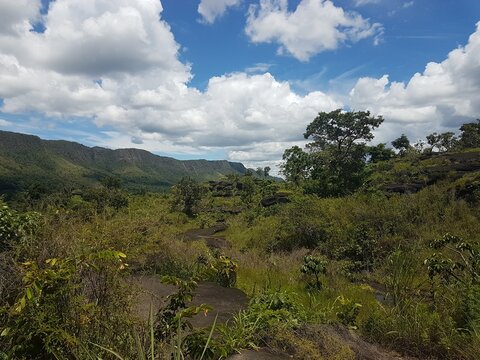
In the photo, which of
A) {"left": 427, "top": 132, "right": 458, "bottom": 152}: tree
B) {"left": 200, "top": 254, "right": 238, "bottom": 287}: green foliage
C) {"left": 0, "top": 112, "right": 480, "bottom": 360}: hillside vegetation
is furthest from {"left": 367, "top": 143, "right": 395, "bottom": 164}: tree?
{"left": 200, "top": 254, "right": 238, "bottom": 287}: green foliage

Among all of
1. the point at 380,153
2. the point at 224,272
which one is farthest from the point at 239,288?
the point at 380,153

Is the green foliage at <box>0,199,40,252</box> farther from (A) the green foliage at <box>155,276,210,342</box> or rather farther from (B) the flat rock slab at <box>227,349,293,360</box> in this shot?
(B) the flat rock slab at <box>227,349,293,360</box>

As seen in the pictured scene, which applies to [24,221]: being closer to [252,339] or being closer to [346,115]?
[252,339]

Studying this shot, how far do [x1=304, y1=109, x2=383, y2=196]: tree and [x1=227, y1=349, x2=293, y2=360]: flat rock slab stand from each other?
90.3 feet

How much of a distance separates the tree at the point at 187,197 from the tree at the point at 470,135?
144 feet

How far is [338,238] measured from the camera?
16.0 metres

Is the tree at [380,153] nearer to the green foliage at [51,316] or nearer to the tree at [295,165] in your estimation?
the tree at [295,165]

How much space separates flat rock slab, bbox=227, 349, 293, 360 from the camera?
153 inches

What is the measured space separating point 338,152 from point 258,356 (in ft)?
119

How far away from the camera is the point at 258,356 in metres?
3.96

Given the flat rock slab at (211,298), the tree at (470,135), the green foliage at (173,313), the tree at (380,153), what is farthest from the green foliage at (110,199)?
the tree at (470,135)

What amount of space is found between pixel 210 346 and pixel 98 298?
1.15 metres

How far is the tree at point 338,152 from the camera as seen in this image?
33.6m

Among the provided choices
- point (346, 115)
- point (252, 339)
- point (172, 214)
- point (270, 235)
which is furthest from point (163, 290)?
point (346, 115)
